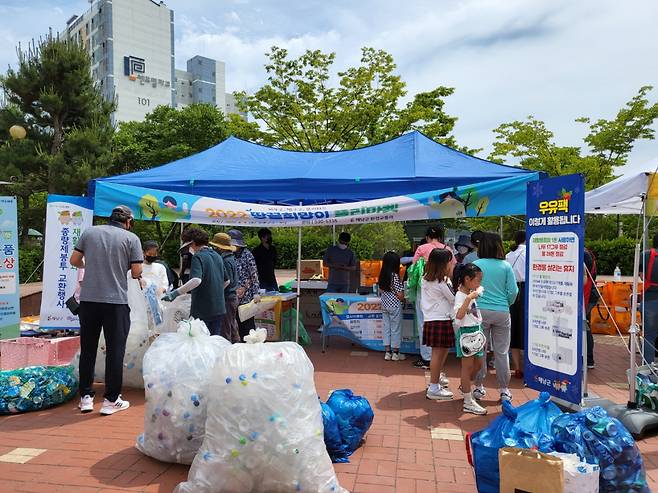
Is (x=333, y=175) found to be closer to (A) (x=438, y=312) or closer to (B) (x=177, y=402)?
(A) (x=438, y=312)

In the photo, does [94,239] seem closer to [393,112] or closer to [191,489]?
[191,489]

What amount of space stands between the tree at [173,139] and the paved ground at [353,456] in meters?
22.2

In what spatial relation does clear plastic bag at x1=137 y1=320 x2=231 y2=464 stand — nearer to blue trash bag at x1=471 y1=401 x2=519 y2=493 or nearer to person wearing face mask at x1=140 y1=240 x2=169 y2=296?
blue trash bag at x1=471 y1=401 x2=519 y2=493

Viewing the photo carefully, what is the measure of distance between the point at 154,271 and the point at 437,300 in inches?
129

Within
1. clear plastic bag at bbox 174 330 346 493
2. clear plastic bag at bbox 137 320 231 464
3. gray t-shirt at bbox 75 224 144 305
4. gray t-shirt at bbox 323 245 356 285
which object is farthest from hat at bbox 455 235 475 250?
clear plastic bag at bbox 174 330 346 493

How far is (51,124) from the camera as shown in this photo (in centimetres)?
1909

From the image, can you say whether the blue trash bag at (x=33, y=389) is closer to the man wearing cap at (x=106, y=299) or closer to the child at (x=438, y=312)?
the man wearing cap at (x=106, y=299)

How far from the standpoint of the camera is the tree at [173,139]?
25.6 meters

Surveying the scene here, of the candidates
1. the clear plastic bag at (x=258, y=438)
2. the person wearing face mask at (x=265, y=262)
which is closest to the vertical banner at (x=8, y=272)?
the person wearing face mask at (x=265, y=262)

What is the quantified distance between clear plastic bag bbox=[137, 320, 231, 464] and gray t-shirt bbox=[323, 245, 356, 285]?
4.41 metres

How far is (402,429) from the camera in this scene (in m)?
4.14

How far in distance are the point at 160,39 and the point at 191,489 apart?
77379 mm

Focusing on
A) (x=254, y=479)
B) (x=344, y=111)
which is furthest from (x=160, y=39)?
(x=254, y=479)

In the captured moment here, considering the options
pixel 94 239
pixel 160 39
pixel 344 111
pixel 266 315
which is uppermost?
pixel 160 39
